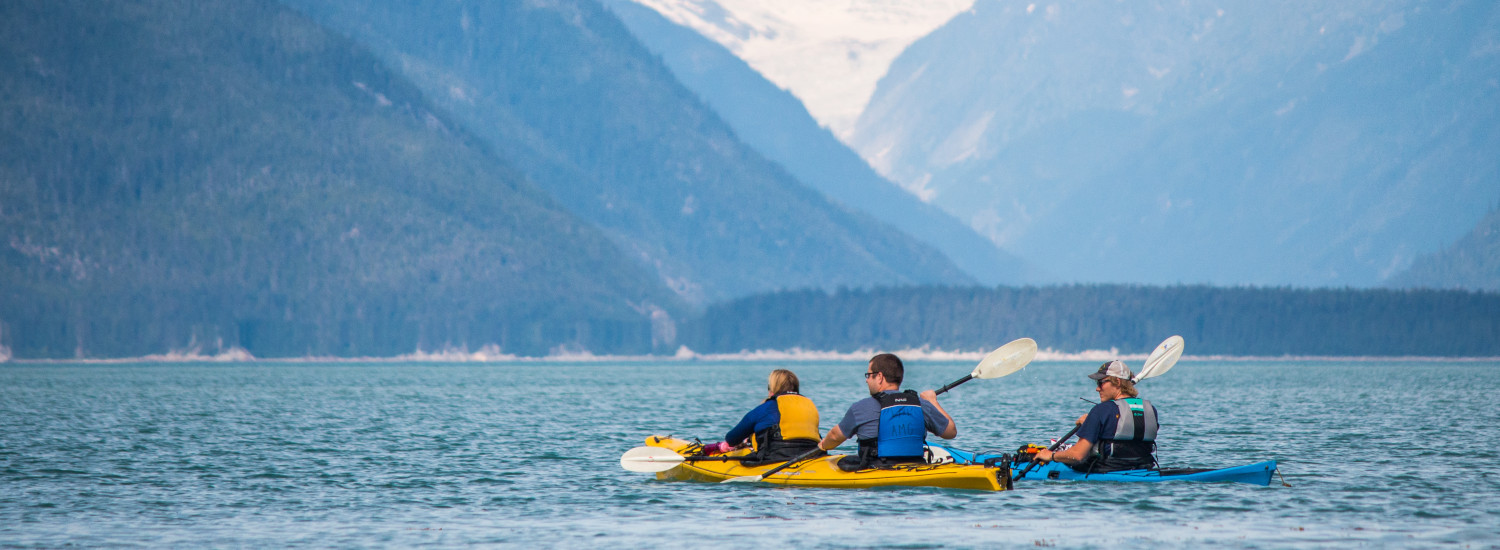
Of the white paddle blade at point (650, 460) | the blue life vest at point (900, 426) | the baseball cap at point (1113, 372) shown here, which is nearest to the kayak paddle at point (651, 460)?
the white paddle blade at point (650, 460)

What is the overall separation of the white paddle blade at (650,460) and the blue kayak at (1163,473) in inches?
281

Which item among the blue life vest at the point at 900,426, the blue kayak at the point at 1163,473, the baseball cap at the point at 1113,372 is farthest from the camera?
the blue kayak at the point at 1163,473

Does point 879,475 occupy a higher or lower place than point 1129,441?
lower

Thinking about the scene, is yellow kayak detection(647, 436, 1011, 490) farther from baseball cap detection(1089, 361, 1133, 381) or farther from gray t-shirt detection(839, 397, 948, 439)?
baseball cap detection(1089, 361, 1133, 381)

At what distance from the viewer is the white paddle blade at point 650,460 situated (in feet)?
141

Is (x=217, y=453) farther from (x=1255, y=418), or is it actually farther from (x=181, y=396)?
(x=181, y=396)

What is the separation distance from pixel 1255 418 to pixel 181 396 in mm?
82790

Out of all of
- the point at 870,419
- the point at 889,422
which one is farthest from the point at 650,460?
the point at 889,422

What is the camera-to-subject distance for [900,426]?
122 feet

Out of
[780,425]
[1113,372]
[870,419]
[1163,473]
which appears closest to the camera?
[1113,372]

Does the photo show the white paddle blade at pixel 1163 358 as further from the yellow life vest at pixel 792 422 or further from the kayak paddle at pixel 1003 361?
the yellow life vest at pixel 792 422

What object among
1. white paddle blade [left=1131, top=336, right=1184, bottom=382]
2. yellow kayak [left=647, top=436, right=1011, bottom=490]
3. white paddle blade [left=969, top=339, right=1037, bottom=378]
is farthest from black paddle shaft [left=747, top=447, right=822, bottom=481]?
white paddle blade [left=1131, top=336, right=1184, bottom=382]

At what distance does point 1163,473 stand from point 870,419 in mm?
7112

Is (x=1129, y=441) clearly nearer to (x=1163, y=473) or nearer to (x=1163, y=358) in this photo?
(x=1163, y=473)
